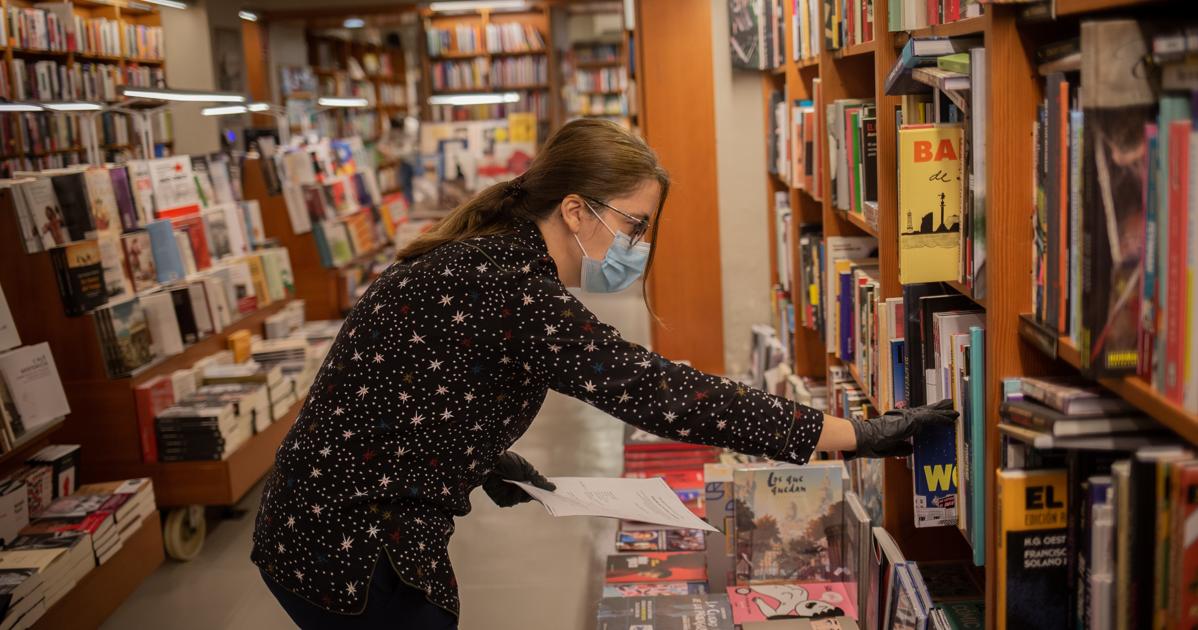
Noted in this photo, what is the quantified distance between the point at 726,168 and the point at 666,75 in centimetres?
52

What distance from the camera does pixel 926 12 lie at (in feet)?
6.01

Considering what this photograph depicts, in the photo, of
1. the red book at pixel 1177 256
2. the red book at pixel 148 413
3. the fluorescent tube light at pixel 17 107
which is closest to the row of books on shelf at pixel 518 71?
the red book at pixel 148 413

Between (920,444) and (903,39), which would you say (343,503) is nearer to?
(920,444)

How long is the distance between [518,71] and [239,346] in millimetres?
9149

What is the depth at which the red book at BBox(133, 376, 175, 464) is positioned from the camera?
4.16 meters

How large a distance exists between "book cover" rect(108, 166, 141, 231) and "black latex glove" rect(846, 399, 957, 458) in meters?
3.46

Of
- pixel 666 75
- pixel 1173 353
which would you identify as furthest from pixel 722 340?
pixel 1173 353

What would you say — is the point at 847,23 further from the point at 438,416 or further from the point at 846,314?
the point at 438,416

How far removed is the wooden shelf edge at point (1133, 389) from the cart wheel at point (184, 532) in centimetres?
358

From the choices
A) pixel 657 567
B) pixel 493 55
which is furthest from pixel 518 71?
pixel 657 567

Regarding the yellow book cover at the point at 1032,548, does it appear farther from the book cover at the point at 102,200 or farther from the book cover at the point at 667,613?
the book cover at the point at 102,200

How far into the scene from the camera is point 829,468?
2621 mm

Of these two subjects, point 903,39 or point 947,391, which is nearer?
point 947,391

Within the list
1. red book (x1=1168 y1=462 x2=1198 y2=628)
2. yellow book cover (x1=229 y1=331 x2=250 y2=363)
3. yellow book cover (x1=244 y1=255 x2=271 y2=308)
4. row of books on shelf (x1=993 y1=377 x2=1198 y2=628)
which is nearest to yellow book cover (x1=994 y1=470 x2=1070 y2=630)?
row of books on shelf (x1=993 y1=377 x2=1198 y2=628)
